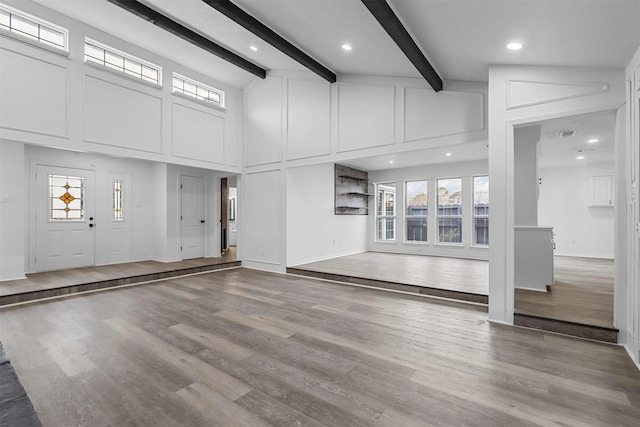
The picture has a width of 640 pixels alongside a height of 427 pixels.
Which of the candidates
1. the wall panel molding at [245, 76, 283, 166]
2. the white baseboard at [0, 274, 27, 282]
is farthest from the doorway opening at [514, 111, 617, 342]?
the white baseboard at [0, 274, 27, 282]

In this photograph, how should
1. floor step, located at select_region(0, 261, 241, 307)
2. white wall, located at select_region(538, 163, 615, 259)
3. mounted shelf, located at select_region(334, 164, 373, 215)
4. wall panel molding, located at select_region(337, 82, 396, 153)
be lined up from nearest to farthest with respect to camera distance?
floor step, located at select_region(0, 261, 241, 307), wall panel molding, located at select_region(337, 82, 396, 153), white wall, located at select_region(538, 163, 615, 259), mounted shelf, located at select_region(334, 164, 373, 215)

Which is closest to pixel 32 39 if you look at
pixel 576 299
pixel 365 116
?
pixel 365 116

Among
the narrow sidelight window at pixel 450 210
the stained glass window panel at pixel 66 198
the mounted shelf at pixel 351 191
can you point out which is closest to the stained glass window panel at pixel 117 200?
the stained glass window panel at pixel 66 198

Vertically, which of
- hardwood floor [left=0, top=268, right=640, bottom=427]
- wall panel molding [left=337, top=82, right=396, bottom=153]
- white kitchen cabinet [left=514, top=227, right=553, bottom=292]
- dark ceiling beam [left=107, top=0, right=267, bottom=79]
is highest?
dark ceiling beam [left=107, top=0, right=267, bottom=79]

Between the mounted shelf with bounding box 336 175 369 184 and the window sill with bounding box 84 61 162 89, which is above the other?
the window sill with bounding box 84 61 162 89

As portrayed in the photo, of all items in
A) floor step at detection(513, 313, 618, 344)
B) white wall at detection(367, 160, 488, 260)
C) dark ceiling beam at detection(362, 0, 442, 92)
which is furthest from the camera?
white wall at detection(367, 160, 488, 260)

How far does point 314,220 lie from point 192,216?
3.05 m

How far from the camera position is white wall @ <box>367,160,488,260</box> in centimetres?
787

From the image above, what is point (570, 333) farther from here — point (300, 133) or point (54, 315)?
point (54, 315)

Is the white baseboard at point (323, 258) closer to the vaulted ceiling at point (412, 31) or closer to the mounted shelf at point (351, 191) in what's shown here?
the mounted shelf at point (351, 191)

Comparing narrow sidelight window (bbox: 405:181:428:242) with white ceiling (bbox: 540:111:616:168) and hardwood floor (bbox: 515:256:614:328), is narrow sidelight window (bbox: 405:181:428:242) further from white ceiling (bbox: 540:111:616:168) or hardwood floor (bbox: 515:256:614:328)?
hardwood floor (bbox: 515:256:614:328)

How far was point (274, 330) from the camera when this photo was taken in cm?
324

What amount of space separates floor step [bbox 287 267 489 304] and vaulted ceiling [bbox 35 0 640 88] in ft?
9.64

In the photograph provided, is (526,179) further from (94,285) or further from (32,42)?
(32,42)
